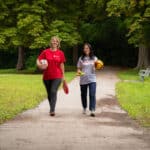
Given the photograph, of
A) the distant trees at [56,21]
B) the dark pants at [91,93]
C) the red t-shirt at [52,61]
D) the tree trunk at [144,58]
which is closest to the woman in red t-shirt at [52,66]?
the red t-shirt at [52,61]

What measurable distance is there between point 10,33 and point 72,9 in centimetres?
600

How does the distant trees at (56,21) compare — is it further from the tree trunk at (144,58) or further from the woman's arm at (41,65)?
the woman's arm at (41,65)

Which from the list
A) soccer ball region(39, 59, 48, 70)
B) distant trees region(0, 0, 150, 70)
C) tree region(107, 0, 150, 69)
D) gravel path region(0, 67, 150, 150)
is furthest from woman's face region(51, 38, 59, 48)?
distant trees region(0, 0, 150, 70)

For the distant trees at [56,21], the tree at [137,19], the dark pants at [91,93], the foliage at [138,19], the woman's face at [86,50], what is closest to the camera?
the dark pants at [91,93]

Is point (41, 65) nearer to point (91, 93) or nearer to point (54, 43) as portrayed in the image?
point (54, 43)

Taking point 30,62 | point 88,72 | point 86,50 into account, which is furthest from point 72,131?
point 30,62

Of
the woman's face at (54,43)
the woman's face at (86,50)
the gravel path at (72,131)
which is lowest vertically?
the gravel path at (72,131)

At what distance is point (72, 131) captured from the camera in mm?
11625

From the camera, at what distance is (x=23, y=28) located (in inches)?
1753

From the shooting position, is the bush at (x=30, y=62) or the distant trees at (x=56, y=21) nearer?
the distant trees at (x=56, y=21)

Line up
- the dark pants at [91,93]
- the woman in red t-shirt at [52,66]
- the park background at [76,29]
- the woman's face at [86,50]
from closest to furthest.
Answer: the woman in red t-shirt at [52,66]
the dark pants at [91,93]
the woman's face at [86,50]
the park background at [76,29]

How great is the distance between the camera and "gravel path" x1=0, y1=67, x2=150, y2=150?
32.5 ft

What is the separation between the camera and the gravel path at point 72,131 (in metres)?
9.90

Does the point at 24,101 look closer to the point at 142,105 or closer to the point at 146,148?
the point at 142,105
